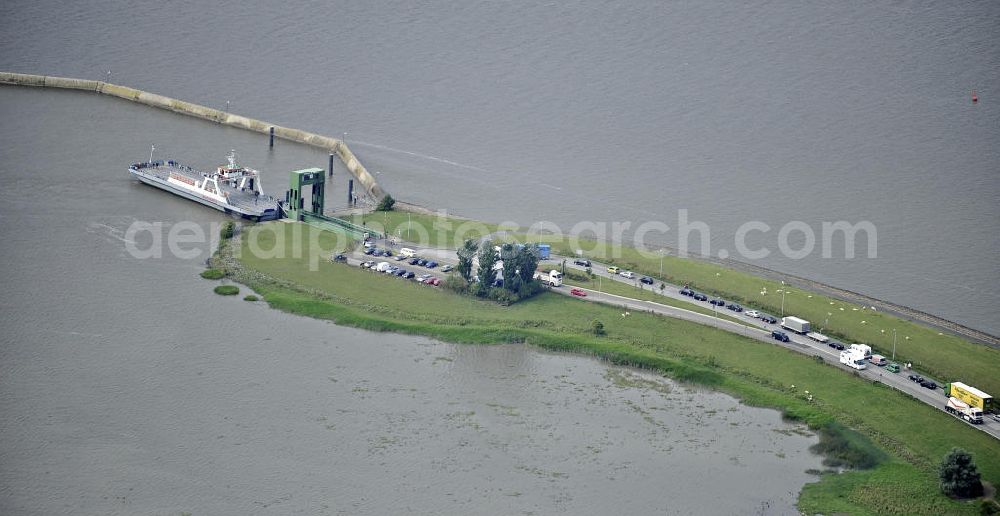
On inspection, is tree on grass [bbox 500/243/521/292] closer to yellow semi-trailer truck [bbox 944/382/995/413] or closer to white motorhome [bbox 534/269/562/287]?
white motorhome [bbox 534/269/562/287]

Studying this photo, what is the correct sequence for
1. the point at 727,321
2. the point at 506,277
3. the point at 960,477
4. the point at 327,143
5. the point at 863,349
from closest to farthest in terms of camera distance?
1. the point at 960,477
2. the point at 863,349
3. the point at 727,321
4. the point at 506,277
5. the point at 327,143

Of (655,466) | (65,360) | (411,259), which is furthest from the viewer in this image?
(411,259)

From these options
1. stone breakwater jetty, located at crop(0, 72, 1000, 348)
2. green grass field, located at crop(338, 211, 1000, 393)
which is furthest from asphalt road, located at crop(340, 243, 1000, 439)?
stone breakwater jetty, located at crop(0, 72, 1000, 348)

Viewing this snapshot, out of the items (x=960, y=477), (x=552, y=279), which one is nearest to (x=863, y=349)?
(x=960, y=477)

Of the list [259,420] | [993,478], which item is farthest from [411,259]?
[993,478]

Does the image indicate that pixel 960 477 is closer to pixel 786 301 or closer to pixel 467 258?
pixel 786 301

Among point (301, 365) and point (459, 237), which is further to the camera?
point (459, 237)

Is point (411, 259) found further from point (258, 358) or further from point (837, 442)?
point (837, 442)
